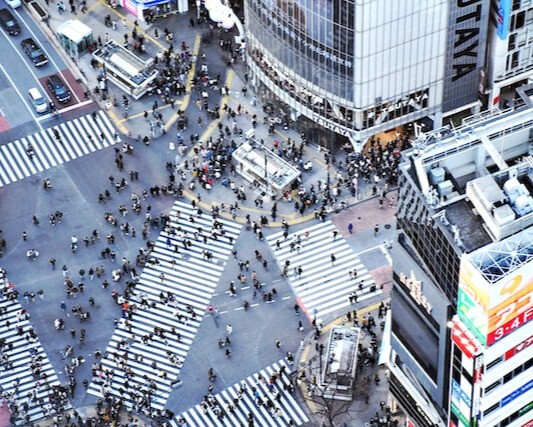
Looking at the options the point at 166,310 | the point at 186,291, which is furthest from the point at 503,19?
the point at 166,310

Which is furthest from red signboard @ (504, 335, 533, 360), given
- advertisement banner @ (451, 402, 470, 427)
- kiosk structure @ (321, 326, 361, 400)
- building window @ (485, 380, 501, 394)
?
kiosk structure @ (321, 326, 361, 400)

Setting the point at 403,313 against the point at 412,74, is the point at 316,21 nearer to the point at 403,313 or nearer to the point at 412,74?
the point at 412,74

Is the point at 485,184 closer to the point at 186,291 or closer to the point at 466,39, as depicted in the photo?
the point at 466,39

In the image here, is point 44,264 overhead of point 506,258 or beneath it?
beneath

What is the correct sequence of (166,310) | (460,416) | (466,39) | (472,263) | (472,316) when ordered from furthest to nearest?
(466,39), (166,310), (460,416), (472,316), (472,263)

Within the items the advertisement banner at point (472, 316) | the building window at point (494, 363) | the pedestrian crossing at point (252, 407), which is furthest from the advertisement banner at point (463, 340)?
the pedestrian crossing at point (252, 407)

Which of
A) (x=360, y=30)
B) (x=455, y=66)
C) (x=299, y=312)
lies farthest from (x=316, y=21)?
(x=299, y=312)

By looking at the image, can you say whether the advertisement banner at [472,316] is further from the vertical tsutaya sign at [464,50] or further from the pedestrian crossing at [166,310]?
the vertical tsutaya sign at [464,50]
